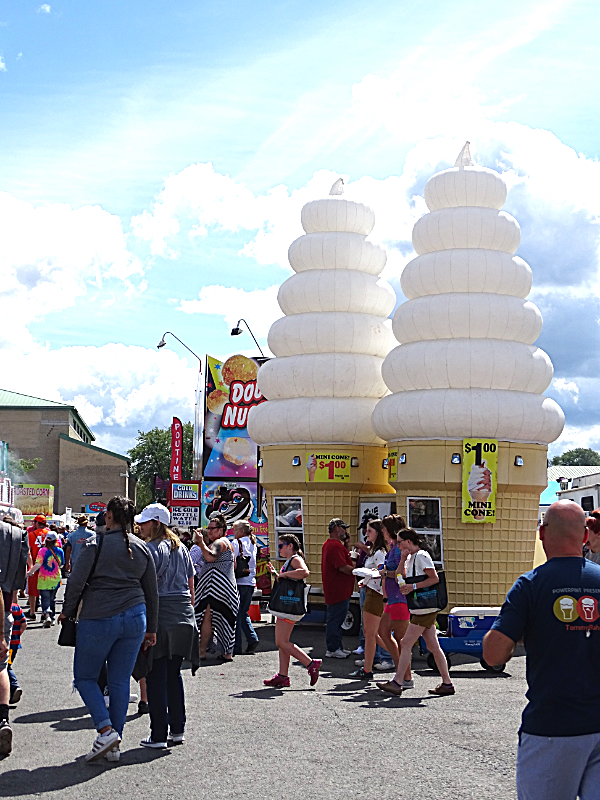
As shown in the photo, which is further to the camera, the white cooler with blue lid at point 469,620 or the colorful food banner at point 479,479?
the colorful food banner at point 479,479

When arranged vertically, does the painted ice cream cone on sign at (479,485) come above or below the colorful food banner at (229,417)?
below

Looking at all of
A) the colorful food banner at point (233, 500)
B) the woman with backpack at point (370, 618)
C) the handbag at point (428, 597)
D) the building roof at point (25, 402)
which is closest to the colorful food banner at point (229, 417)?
the colorful food banner at point (233, 500)

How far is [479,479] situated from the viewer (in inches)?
656

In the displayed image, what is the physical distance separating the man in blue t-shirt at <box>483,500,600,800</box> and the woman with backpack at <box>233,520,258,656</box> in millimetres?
10139

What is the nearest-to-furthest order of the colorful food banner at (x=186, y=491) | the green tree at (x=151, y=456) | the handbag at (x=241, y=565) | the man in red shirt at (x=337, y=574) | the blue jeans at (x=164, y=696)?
the blue jeans at (x=164, y=696)
the man in red shirt at (x=337, y=574)
the handbag at (x=241, y=565)
the colorful food banner at (x=186, y=491)
the green tree at (x=151, y=456)

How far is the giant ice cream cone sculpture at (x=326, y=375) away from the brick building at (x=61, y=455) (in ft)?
197

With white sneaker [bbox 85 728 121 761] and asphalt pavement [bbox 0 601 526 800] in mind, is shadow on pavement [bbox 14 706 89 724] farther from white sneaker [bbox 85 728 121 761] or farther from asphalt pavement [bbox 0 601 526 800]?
white sneaker [bbox 85 728 121 761]

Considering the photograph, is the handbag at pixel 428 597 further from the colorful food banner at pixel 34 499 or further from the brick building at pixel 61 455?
the brick building at pixel 61 455

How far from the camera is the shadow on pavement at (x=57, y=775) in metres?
6.09

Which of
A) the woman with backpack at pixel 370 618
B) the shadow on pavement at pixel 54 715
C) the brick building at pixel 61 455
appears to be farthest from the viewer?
the brick building at pixel 61 455

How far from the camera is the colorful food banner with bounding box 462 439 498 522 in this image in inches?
656

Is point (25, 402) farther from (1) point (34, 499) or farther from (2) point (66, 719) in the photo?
(2) point (66, 719)

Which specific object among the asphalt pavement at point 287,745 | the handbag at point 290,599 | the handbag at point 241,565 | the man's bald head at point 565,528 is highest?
the man's bald head at point 565,528

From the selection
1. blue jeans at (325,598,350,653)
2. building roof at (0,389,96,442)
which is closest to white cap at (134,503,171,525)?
blue jeans at (325,598,350,653)
